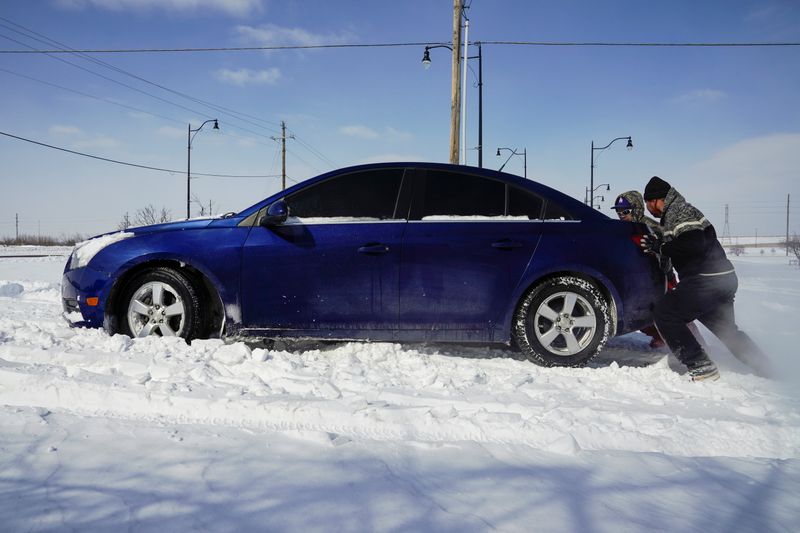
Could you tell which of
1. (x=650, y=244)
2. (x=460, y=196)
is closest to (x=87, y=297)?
(x=460, y=196)

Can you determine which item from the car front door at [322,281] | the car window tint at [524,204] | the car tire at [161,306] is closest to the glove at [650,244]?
the car window tint at [524,204]

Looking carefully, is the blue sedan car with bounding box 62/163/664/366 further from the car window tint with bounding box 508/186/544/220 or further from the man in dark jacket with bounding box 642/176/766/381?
the man in dark jacket with bounding box 642/176/766/381

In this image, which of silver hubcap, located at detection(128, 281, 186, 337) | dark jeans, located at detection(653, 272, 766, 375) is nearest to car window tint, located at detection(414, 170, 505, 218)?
dark jeans, located at detection(653, 272, 766, 375)

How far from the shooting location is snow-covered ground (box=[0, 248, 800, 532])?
1.59 meters

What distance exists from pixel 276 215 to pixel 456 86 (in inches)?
373

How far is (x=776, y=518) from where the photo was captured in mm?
1635

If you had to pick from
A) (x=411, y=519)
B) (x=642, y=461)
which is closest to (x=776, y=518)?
(x=642, y=461)

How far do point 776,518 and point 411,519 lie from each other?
4.35 ft

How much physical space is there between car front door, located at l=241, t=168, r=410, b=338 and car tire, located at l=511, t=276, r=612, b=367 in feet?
3.52

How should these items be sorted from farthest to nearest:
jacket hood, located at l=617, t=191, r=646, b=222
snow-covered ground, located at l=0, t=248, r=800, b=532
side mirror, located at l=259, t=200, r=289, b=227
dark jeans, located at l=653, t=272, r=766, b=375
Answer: jacket hood, located at l=617, t=191, r=646, b=222 < side mirror, located at l=259, t=200, r=289, b=227 < dark jeans, located at l=653, t=272, r=766, b=375 < snow-covered ground, located at l=0, t=248, r=800, b=532

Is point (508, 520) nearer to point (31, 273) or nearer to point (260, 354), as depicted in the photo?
point (260, 354)

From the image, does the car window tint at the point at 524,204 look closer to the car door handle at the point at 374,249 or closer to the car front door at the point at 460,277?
the car front door at the point at 460,277

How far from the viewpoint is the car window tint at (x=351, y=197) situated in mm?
3725

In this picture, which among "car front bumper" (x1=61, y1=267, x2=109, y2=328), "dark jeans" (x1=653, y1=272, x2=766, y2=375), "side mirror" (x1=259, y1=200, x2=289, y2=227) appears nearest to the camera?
"dark jeans" (x1=653, y1=272, x2=766, y2=375)
